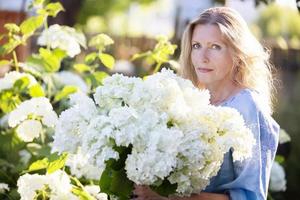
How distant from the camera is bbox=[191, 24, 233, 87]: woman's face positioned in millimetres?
3199

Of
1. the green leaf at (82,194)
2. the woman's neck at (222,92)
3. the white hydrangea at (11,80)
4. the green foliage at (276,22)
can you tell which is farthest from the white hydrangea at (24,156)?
the green foliage at (276,22)

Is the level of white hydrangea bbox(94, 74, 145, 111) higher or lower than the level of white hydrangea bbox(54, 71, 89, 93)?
higher

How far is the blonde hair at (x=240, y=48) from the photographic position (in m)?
3.22

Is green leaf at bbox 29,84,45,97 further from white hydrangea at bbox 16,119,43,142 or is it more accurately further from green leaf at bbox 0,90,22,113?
white hydrangea at bbox 16,119,43,142

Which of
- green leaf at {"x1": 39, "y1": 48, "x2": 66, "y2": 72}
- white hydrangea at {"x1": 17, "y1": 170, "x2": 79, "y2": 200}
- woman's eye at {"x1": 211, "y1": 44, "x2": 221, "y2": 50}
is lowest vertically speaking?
white hydrangea at {"x1": 17, "y1": 170, "x2": 79, "y2": 200}

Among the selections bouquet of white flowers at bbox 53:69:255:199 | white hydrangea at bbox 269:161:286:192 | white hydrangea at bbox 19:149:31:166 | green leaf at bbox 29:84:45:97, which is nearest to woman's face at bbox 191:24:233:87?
bouquet of white flowers at bbox 53:69:255:199

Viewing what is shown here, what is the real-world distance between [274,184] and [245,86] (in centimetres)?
217

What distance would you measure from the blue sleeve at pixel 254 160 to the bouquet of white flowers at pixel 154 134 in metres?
0.19

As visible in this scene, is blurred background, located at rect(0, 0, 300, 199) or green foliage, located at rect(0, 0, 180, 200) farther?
blurred background, located at rect(0, 0, 300, 199)

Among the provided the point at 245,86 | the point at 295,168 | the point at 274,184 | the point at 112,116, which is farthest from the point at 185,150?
the point at 295,168

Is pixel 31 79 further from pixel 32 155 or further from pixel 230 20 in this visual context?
pixel 230 20

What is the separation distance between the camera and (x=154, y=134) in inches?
105

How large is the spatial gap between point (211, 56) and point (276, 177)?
2.22 m

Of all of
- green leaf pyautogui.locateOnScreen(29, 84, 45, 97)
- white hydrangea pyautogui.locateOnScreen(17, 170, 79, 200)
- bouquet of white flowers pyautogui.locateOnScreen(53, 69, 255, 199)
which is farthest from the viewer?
green leaf pyautogui.locateOnScreen(29, 84, 45, 97)
